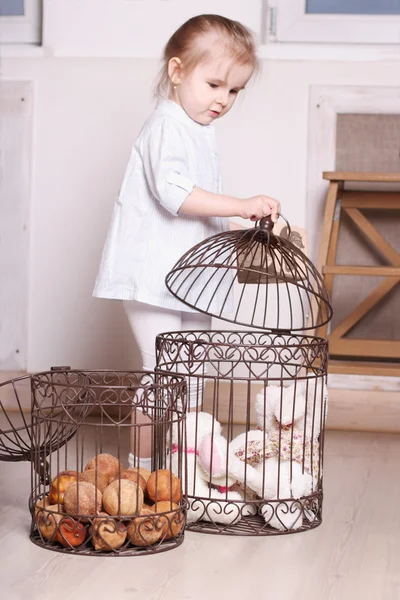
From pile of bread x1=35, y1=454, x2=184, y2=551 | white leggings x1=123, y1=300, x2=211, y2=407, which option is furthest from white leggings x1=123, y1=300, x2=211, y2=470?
pile of bread x1=35, y1=454, x2=184, y2=551

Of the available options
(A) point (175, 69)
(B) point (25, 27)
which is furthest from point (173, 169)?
(B) point (25, 27)

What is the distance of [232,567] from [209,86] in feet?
3.13

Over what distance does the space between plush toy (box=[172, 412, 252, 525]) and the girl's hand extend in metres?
0.39

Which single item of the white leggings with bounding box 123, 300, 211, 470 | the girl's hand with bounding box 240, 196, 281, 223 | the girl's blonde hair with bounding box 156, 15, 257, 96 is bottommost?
the white leggings with bounding box 123, 300, 211, 470

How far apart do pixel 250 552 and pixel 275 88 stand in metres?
1.55

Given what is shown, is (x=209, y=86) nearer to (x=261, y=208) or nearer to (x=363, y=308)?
(x=261, y=208)

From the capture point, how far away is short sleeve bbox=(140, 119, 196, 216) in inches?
65.4

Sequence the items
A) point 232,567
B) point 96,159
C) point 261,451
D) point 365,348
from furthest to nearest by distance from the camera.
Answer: point 96,159 → point 365,348 → point 261,451 → point 232,567

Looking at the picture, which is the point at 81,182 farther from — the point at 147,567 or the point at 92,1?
the point at 147,567

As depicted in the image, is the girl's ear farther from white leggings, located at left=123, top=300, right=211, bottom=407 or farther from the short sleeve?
white leggings, located at left=123, top=300, right=211, bottom=407

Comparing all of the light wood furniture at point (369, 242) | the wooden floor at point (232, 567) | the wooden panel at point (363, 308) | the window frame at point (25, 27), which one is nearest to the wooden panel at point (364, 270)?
the light wood furniture at point (369, 242)

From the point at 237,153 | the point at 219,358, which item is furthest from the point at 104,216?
the point at 219,358

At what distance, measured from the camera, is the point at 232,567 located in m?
1.27

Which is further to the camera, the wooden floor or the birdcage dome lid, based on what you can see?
the birdcage dome lid
